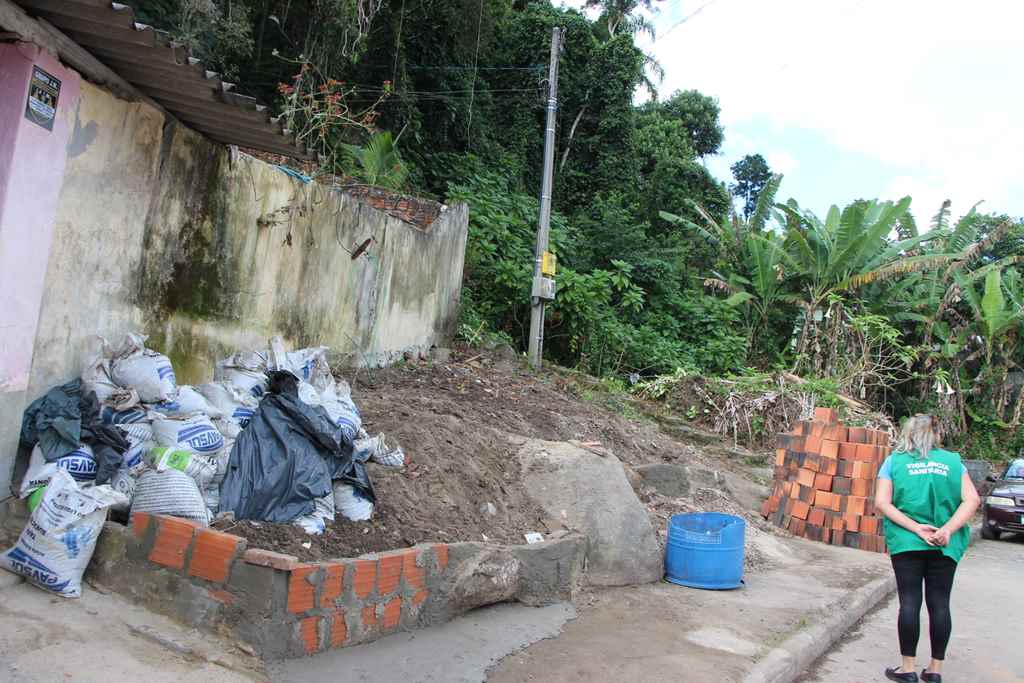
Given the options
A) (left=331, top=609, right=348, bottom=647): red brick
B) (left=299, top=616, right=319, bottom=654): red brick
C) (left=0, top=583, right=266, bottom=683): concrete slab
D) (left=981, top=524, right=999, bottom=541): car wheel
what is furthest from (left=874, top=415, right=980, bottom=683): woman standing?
(left=981, top=524, right=999, bottom=541): car wheel

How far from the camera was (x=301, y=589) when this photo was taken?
3783 millimetres

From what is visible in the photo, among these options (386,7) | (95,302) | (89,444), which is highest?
(386,7)

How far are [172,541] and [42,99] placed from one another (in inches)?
97.2

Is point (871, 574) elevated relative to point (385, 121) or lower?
lower

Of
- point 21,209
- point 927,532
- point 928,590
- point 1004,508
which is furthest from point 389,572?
point 1004,508

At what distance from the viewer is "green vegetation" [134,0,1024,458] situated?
13766 mm

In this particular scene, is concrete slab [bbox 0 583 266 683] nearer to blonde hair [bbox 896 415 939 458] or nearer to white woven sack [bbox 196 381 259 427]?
white woven sack [bbox 196 381 259 427]

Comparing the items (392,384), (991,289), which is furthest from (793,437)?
(991,289)

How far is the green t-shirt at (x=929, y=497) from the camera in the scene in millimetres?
4660

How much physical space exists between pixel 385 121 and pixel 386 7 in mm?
2244

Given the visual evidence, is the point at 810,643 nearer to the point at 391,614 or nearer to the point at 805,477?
the point at 391,614

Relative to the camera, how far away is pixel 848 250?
Answer: 16547mm

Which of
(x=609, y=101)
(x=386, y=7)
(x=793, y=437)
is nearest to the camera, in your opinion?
(x=793, y=437)

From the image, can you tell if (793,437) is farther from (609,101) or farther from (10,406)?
(609,101)
